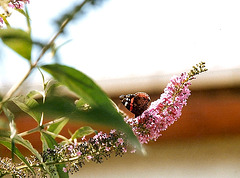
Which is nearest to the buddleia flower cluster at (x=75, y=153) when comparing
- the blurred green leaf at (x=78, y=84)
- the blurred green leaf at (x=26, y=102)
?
the blurred green leaf at (x=26, y=102)

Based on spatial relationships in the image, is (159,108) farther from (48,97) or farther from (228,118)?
(228,118)

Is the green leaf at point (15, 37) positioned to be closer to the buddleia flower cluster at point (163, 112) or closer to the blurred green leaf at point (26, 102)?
the blurred green leaf at point (26, 102)

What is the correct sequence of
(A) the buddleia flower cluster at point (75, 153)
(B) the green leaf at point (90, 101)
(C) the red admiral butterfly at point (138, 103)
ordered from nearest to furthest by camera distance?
(B) the green leaf at point (90, 101)
(A) the buddleia flower cluster at point (75, 153)
(C) the red admiral butterfly at point (138, 103)

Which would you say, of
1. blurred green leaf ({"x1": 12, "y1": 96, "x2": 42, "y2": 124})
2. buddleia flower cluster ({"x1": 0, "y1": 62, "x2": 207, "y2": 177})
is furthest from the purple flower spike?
blurred green leaf ({"x1": 12, "y1": 96, "x2": 42, "y2": 124})

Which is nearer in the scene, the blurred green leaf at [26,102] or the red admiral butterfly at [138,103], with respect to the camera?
the blurred green leaf at [26,102]

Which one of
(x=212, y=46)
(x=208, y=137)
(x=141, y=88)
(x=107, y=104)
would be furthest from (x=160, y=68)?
(x=107, y=104)

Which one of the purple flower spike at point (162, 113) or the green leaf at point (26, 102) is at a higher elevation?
the purple flower spike at point (162, 113)

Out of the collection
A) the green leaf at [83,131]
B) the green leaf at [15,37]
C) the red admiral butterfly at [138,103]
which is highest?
the red admiral butterfly at [138,103]

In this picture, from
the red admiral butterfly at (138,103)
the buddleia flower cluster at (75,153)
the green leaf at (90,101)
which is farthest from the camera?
the red admiral butterfly at (138,103)
